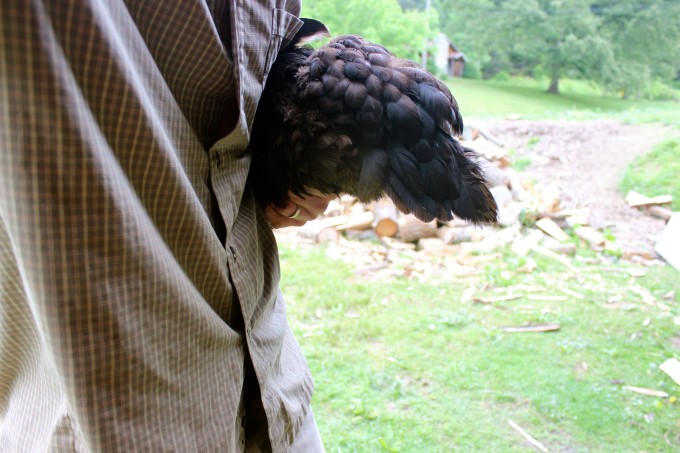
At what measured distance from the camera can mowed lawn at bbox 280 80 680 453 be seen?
8.61 ft

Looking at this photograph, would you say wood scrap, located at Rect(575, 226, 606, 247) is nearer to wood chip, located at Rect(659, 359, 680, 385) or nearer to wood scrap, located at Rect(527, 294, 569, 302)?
wood scrap, located at Rect(527, 294, 569, 302)

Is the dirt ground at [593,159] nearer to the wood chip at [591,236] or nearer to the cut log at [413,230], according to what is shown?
the wood chip at [591,236]

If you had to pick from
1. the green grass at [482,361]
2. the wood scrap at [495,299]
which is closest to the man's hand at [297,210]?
the green grass at [482,361]

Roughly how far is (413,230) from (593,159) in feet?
9.84

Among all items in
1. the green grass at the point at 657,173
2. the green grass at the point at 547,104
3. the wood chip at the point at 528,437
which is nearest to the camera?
the wood chip at the point at 528,437

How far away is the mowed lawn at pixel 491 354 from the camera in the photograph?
2.62 meters

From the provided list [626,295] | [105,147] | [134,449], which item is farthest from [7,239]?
[626,295]

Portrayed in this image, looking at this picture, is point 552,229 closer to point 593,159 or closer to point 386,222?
point 386,222

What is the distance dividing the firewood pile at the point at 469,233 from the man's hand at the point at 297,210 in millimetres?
3275

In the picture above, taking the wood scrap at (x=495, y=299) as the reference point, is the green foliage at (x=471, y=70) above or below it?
above

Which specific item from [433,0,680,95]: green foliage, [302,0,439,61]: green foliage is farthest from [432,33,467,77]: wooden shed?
[302,0,439,61]: green foliage

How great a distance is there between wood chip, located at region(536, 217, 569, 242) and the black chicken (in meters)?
4.37

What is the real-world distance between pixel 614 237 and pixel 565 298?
4.73 feet

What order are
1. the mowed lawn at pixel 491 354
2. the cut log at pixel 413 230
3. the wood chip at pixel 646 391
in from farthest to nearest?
the cut log at pixel 413 230, the wood chip at pixel 646 391, the mowed lawn at pixel 491 354
